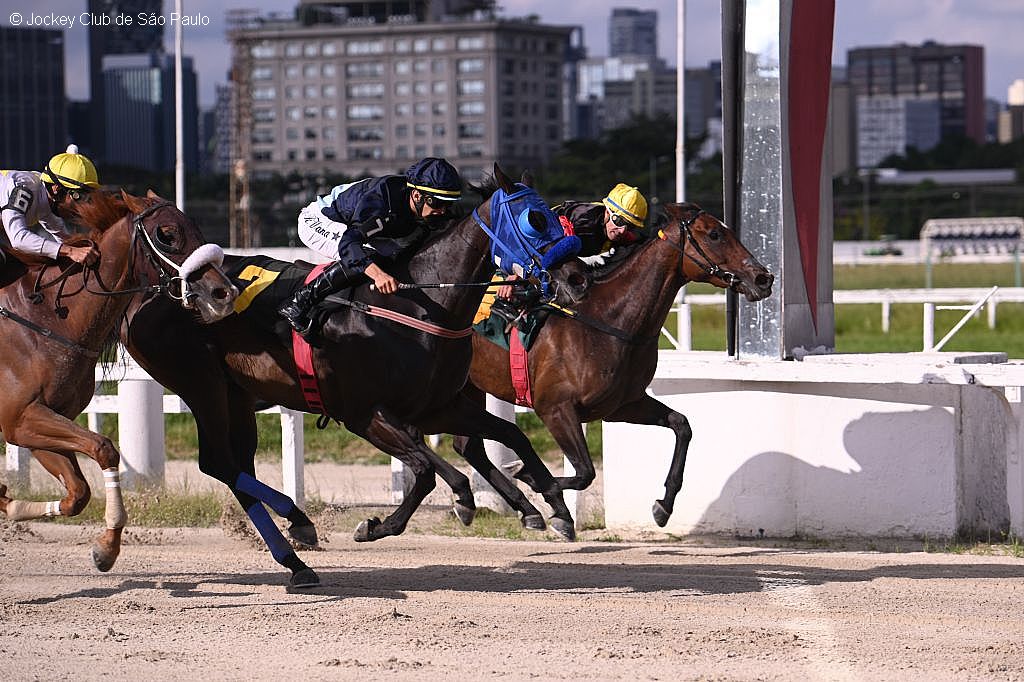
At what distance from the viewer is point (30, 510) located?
6.71 m

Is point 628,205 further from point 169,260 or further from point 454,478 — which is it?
point 169,260

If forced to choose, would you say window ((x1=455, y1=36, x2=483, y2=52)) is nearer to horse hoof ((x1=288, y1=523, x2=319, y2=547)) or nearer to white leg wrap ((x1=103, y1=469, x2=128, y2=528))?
horse hoof ((x1=288, y1=523, x2=319, y2=547))

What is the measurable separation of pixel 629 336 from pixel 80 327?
2.67 m

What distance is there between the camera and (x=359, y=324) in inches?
265

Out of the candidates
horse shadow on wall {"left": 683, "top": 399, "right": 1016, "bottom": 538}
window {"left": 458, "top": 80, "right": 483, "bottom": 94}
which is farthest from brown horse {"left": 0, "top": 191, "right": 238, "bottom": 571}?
window {"left": 458, "top": 80, "right": 483, "bottom": 94}

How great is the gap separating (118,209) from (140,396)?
3256mm

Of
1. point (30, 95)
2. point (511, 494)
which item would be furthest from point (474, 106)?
point (511, 494)

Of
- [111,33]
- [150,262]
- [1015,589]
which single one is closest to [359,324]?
[150,262]

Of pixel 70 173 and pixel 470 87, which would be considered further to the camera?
pixel 470 87

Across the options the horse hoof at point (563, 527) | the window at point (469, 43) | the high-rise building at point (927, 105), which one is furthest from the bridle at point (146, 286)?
the high-rise building at point (927, 105)

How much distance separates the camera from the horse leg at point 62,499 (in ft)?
21.4

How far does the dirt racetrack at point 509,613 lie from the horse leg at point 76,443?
12.6 inches

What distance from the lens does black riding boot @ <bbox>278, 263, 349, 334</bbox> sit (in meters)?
6.77

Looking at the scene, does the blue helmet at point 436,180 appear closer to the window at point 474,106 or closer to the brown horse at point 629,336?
the brown horse at point 629,336
